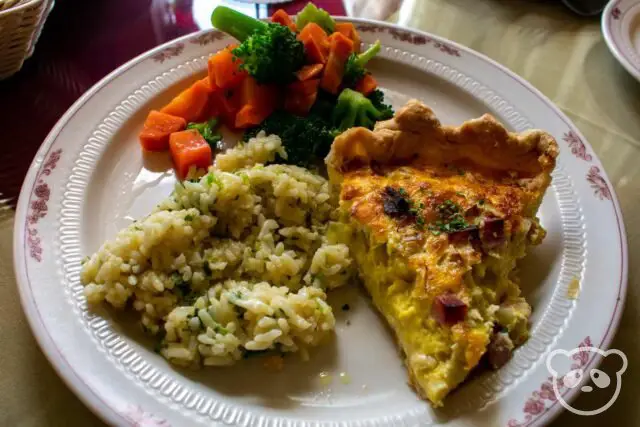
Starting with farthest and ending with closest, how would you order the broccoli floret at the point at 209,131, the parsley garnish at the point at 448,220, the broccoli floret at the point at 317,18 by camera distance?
the broccoli floret at the point at 317,18 < the broccoli floret at the point at 209,131 < the parsley garnish at the point at 448,220

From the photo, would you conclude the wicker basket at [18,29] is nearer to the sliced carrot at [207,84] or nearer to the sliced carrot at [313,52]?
the sliced carrot at [207,84]

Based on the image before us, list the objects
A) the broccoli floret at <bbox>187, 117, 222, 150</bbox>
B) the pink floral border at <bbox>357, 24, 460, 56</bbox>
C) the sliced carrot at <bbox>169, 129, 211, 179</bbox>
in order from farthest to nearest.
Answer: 1. the pink floral border at <bbox>357, 24, 460, 56</bbox>
2. the broccoli floret at <bbox>187, 117, 222, 150</bbox>
3. the sliced carrot at <bbox>169, 129, 211, 179</bbox>

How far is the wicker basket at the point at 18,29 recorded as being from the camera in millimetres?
3314

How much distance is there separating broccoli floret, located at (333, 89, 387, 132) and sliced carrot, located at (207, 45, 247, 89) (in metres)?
0.62

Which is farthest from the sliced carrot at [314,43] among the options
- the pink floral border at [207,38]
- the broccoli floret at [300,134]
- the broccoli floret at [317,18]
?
the pink floral border at [207,38]

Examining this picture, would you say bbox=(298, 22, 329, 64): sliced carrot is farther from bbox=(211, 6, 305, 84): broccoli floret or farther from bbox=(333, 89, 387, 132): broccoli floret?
bbox=(333, 89, 387, 132): broccoli floret

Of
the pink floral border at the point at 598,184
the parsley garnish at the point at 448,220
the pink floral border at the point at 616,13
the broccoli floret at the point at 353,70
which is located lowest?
the pink floral border at the point at 598,184

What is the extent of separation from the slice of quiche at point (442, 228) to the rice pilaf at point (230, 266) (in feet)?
0.76

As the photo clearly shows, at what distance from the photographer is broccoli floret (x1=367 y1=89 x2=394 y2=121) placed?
363 centimetres

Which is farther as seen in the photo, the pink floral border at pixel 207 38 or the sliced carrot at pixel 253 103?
the pink floral border at pixel 207 38

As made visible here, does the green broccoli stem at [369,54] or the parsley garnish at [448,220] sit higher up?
the green broccoli stem at [369,54]

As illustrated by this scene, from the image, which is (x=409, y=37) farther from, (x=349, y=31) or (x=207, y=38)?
(x=207, y=38)

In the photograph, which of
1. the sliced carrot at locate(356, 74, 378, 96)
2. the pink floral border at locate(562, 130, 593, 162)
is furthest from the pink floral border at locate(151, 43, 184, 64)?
the pink floral border at locate(562, 130, 593, 162)

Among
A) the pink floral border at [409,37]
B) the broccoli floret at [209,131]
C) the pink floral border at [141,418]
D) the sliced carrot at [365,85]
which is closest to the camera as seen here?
the pink floral border at [141,418]
